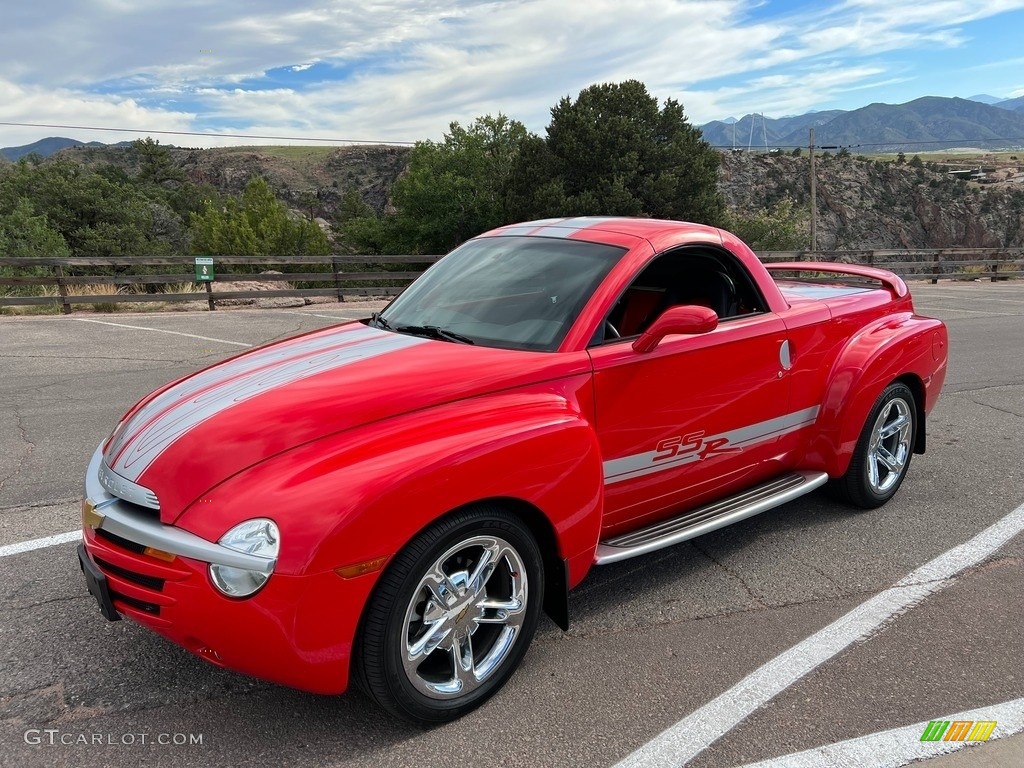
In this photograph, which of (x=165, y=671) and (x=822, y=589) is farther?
(x=822, y=589)

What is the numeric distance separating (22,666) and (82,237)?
1783 inches

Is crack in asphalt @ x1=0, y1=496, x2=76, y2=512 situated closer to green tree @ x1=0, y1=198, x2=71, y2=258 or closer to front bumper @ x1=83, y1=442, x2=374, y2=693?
front bumper @ x1=83, y1=442, x2=374, y2=693

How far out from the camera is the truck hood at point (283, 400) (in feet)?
7.75

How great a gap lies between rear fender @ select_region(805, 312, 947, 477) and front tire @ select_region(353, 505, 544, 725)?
7.07ft

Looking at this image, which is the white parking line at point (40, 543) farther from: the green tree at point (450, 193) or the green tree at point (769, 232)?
the green tree at point (769, 232)

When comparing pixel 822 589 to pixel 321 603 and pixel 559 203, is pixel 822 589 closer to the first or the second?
pixel 321 603

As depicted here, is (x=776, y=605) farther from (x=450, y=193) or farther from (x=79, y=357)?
(x=450, y=193)

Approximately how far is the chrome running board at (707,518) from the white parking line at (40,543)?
2.77m

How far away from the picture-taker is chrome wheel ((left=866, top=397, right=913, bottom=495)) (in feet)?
14.2

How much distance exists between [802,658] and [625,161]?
38922mm

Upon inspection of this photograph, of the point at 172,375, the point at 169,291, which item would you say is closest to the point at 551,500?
the point at 172,375

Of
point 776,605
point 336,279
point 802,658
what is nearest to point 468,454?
point 802,658

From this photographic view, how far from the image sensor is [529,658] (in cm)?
283

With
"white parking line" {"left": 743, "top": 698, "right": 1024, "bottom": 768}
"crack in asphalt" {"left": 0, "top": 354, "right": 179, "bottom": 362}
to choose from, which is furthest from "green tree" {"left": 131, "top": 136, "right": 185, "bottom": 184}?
"white parking line" {"left": 743, "top": 698, "right": 1024, "bottom": 768}
